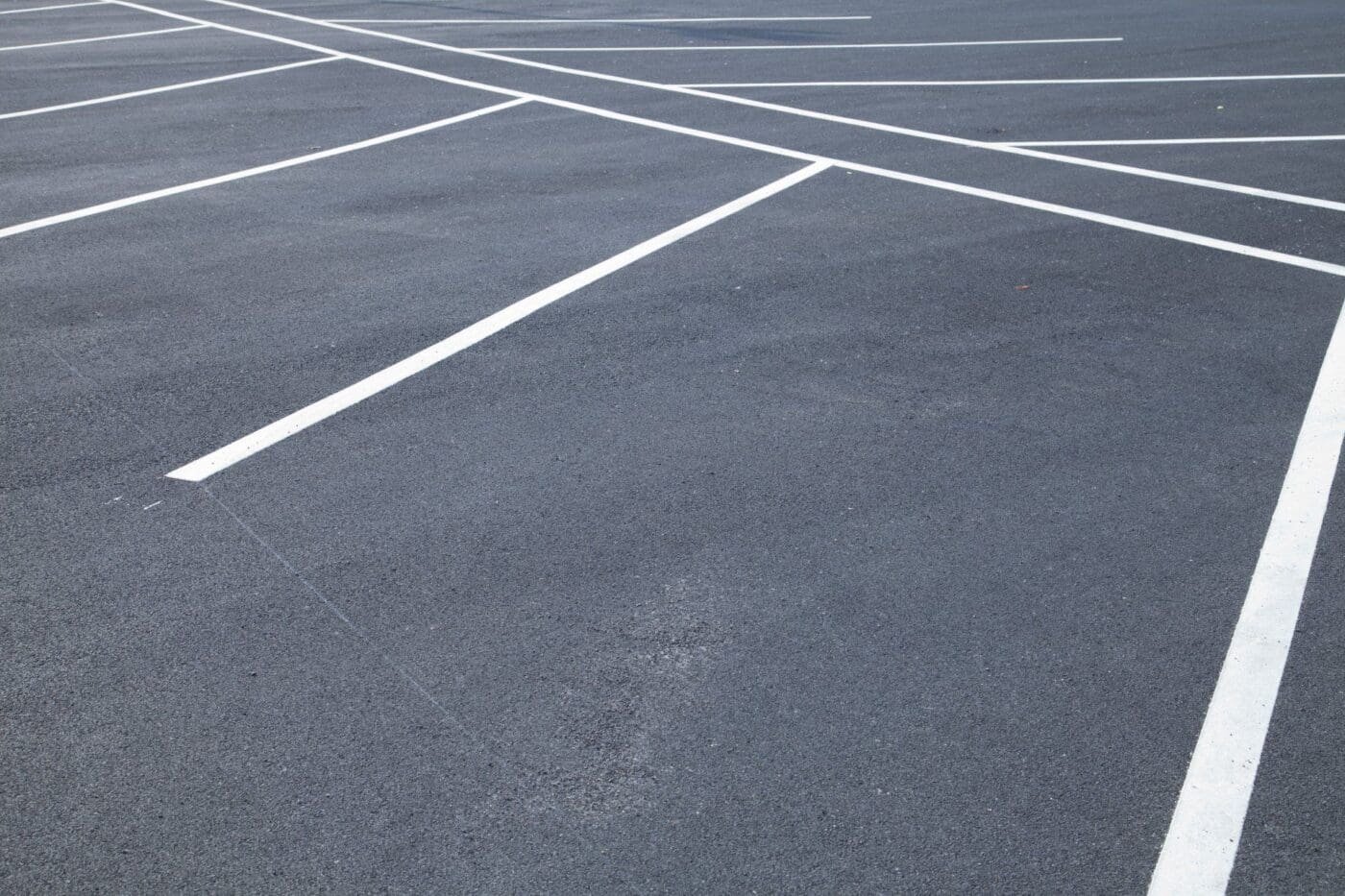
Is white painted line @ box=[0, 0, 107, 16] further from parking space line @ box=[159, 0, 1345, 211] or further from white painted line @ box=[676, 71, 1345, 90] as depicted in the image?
white painted line @ box=[676, 71, 1345, 90]

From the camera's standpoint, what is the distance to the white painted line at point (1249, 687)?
3.79 m

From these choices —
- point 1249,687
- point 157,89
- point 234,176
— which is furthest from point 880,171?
point 157,89

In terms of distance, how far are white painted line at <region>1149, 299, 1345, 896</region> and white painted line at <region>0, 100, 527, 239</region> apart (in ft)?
26.9

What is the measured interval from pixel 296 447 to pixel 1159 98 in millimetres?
10507

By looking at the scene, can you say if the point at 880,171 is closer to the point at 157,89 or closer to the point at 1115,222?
the point at 1115,222

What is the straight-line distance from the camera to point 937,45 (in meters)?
16.5

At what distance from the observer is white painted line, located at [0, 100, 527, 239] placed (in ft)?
30.9

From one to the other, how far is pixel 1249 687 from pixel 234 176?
8874 mm

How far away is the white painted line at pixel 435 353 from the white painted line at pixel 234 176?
12.4 feet

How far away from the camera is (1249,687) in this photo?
14.8 feet

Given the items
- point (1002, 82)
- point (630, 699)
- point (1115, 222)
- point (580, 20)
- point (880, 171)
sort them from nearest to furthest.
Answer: point (630, 699) < point (1115, 222) < point (880, 171) < point (1002, 82) < point (580, 20)

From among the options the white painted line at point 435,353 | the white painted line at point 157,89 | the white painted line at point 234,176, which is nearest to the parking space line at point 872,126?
the white painted line at point 157,89

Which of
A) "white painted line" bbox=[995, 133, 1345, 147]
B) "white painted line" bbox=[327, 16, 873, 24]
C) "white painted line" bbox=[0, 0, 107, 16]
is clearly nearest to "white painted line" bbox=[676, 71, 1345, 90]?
"white painted line" bbox=[995, 133, 1345, 147]

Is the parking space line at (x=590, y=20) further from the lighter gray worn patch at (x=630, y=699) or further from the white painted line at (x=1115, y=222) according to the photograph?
the lighter gray worn patch at (x=630, y=699)
